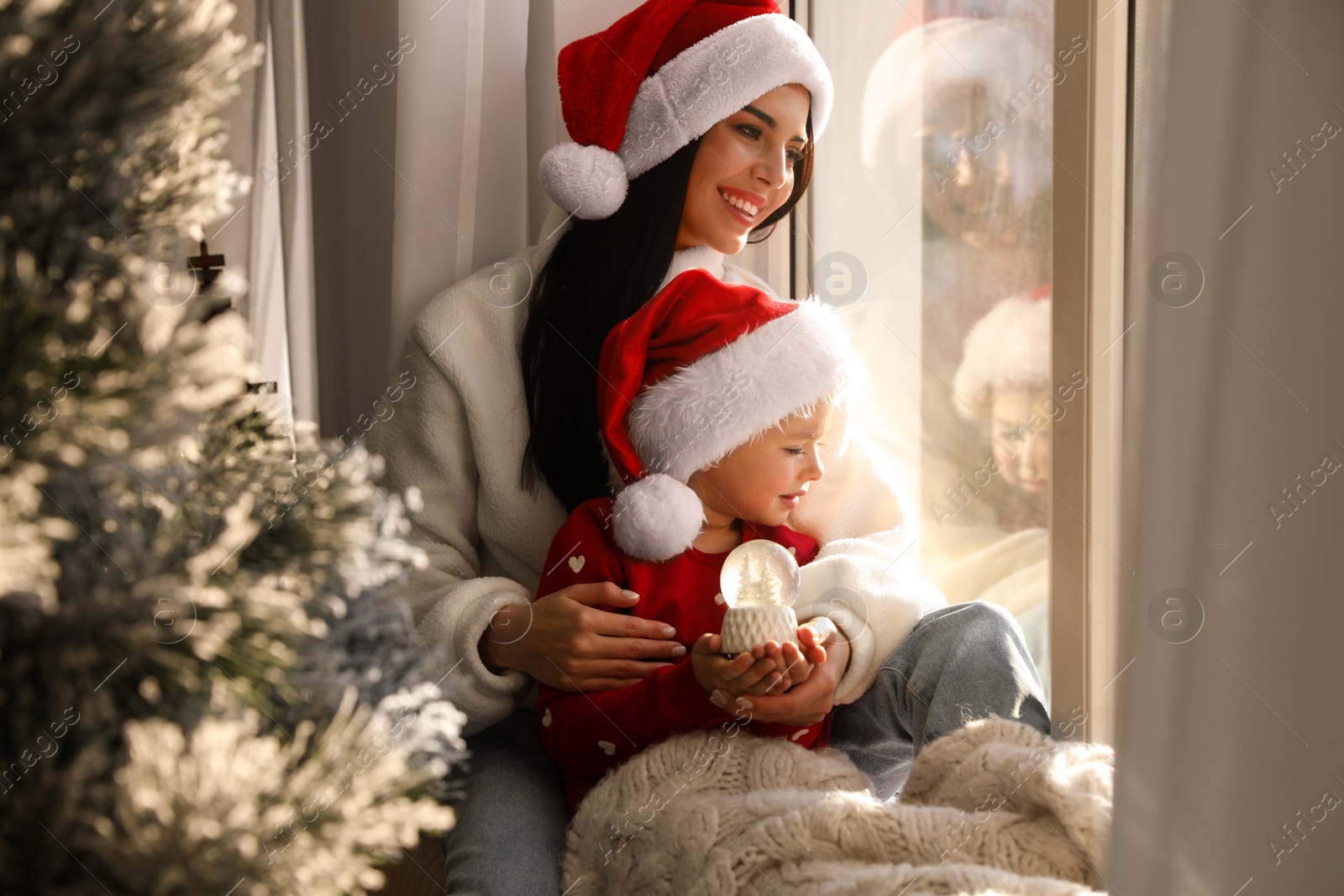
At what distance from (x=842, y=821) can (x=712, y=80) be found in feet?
2.59

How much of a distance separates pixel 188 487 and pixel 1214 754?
0.54 metres

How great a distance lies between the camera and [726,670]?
0.86 metres

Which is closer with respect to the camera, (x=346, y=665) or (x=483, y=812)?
(x=346, y=665)

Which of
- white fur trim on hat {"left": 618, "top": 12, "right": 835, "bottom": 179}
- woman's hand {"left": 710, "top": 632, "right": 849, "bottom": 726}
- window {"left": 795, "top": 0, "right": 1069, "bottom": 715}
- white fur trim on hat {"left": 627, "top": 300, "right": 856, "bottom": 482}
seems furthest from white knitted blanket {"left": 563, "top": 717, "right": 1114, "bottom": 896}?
white fur trim on hat {"left": 618, "top": 12, "right": 835, "bottom": 179}

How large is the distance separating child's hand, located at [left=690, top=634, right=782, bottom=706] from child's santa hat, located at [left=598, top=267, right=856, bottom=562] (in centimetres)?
13

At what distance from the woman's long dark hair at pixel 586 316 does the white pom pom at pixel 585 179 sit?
0.04 meters

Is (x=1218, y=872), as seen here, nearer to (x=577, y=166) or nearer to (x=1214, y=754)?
(x=1214, y=754)

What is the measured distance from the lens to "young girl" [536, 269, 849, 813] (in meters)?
0.98

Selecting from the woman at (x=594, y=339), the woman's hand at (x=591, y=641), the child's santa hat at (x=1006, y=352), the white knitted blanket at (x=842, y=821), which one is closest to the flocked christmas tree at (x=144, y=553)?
the white knitted blanket at (x=842, y=821)

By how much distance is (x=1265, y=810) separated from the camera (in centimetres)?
54

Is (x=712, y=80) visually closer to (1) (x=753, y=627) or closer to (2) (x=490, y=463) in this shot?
(2) (x=490, y=463)

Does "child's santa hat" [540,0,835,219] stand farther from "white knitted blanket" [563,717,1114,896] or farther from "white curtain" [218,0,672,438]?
"white knitted blanket" [563,717,1114,896]

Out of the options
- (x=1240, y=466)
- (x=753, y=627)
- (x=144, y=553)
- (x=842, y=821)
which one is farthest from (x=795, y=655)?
(x=144, y=553)

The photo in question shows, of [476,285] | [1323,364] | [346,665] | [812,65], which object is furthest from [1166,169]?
[476,285]
